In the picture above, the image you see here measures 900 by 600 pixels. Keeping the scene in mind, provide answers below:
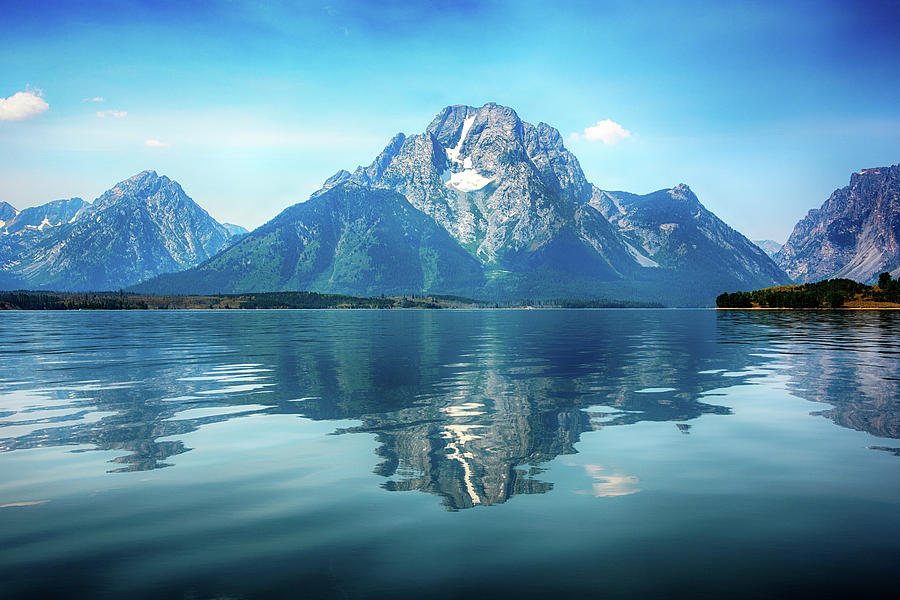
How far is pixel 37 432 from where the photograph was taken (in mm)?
31812

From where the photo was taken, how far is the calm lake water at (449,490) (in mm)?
14539

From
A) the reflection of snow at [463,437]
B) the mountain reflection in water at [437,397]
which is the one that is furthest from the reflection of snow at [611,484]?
the reflection of snow at [463,437]

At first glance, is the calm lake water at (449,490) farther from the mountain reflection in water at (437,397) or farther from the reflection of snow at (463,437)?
the mountain reflection in water at (437,397)

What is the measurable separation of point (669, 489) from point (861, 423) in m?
19.7

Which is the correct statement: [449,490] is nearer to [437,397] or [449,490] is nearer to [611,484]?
[611,484]

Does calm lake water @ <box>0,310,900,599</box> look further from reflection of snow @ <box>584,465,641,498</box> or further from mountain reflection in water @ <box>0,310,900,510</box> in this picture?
mountain reflection in water @ <box>0,310,900,510</box>

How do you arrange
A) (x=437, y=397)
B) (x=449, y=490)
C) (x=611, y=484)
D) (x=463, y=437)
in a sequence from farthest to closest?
(x=437, y=397) → (x=463, y=437) → (x=611, y=484) → (x=449, y=490)

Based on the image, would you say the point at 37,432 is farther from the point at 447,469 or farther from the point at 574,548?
the point at 574,548

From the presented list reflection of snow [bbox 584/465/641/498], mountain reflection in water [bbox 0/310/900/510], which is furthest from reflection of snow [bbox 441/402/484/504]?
reflection of snow [bbox 584/465/641/498]

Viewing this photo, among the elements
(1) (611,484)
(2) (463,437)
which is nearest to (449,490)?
(1) (611,484)

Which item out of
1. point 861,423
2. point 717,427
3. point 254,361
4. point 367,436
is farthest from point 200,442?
point 254,361

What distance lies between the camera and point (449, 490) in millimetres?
21547

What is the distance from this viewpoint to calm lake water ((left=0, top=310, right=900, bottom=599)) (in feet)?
47.7

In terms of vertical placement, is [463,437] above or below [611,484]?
above
